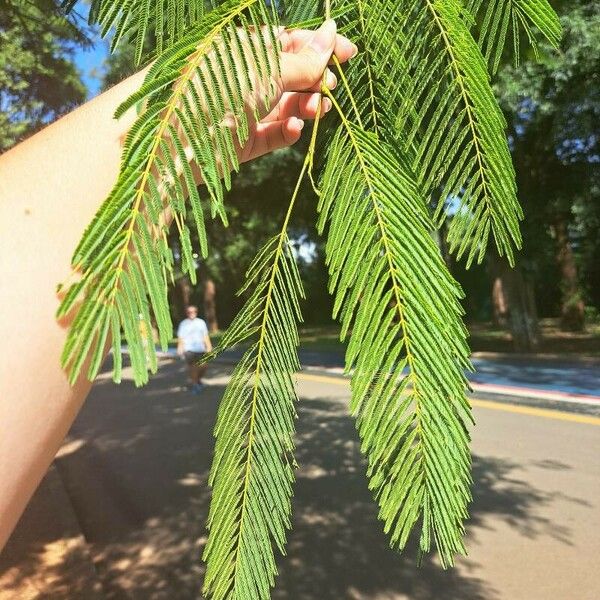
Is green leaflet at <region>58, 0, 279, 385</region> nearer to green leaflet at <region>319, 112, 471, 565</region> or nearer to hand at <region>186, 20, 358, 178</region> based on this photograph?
hand at <region>186, 20, 358, 178</region>

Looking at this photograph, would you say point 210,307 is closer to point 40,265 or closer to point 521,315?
point 521,315

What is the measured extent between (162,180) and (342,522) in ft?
18.2

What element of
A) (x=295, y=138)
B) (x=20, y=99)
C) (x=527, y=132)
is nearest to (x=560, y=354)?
(x=527, y=132)

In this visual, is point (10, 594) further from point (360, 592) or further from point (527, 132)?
point (527, 132)

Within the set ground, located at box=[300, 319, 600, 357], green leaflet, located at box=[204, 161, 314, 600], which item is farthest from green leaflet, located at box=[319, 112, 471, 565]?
ground, located at box=[300, 319, 600, 357]

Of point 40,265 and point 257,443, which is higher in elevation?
point 40,265

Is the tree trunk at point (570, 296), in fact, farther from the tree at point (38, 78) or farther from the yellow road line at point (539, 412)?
the tree at point (38, 78)

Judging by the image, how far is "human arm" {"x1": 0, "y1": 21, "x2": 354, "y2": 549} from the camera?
0.65m

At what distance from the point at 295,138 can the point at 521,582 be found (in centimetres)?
429

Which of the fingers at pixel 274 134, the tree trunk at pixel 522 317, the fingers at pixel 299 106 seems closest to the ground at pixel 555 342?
the tree trunk at pixel 522 317

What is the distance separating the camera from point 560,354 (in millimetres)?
16250

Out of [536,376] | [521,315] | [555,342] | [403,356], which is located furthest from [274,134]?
[555,342]

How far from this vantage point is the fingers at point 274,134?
45.9 inches

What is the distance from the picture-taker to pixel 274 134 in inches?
47.4
